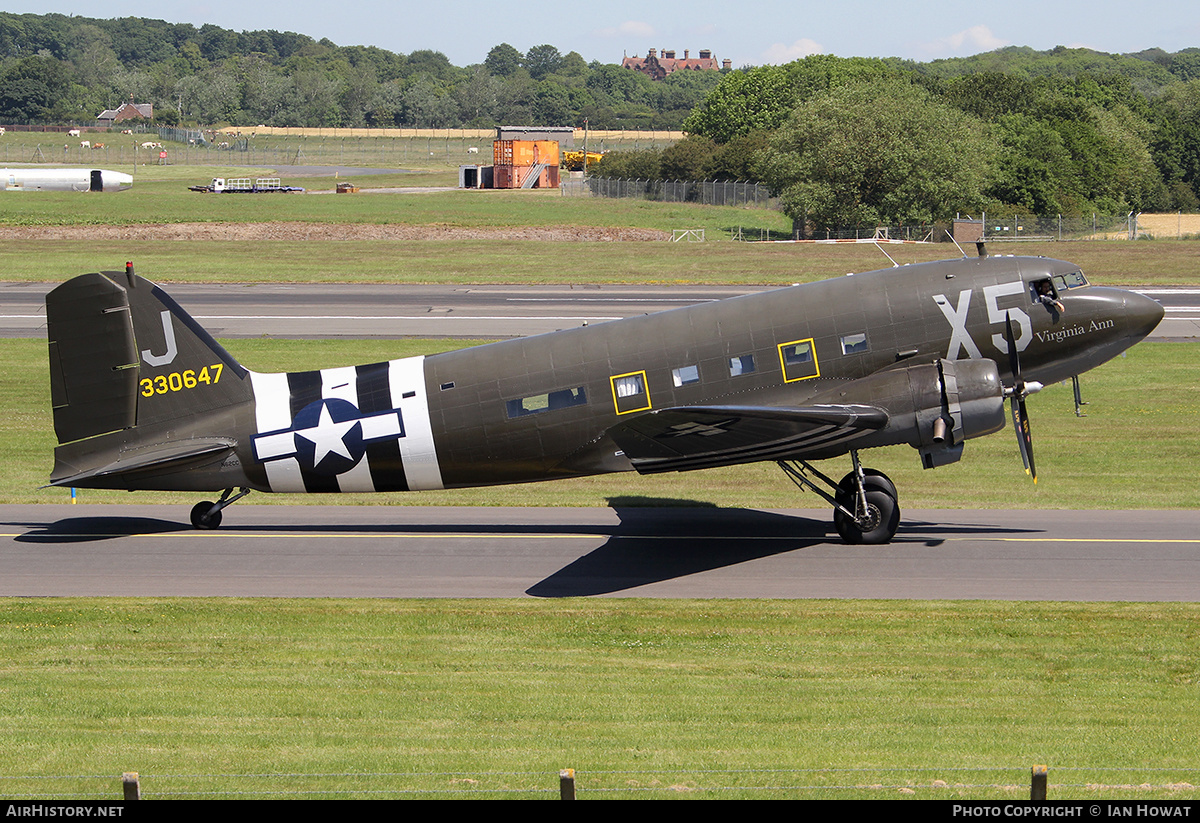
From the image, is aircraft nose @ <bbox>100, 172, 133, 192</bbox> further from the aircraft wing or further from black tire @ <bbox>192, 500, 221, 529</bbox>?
the aircraft wing

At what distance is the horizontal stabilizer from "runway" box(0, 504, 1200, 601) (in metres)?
1.60

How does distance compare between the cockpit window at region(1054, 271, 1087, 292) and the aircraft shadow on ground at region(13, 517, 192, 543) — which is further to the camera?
the aircraft shadow on ground at region(13, 517, 192, 543)

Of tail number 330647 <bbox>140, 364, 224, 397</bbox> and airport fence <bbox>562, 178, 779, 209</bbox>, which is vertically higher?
airport fence <bbox>562, 178, 779, 209</bbox>

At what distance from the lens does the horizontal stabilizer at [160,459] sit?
23.0 meters

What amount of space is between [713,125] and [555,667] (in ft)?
562

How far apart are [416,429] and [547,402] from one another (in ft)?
9.01

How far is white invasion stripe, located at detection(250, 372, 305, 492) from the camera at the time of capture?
23422 millimetres

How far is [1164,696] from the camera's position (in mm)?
15648

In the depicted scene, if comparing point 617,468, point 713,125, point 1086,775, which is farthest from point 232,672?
point 713,125

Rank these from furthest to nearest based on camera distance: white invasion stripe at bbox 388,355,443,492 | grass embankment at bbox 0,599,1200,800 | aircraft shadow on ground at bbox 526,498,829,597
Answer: white invasion stripe at bbox 388,355,443,492, aircraft shadow on ground at bbox 526,498,829,597, grass embankment at bbox 0,599,1200,800

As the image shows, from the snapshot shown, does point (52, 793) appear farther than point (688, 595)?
No

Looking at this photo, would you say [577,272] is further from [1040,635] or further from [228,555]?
[1040,635]

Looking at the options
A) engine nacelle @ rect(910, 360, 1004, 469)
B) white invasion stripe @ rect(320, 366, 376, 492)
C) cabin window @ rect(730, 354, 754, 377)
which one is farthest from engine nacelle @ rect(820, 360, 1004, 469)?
white invasion stripe @ rect(320, 366, 376, 492)

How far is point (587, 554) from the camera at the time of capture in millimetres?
23359
